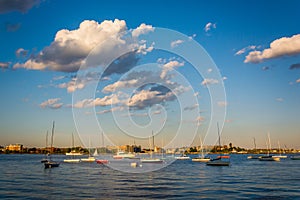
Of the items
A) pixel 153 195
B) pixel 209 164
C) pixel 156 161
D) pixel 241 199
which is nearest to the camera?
pixel 241 199

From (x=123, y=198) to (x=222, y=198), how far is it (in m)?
10.6

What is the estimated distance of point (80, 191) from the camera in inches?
1537

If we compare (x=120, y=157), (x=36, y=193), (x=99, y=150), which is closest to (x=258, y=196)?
(x=36, y=193)

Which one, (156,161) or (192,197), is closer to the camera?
(192,197)

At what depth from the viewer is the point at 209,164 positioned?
102000mm

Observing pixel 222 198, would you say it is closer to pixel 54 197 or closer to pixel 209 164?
pixel 54 197

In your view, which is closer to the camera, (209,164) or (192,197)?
(192,197)

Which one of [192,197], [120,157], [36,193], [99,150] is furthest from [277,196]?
[99,150]

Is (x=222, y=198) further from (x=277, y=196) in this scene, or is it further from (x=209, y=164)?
(x=209, y=164)

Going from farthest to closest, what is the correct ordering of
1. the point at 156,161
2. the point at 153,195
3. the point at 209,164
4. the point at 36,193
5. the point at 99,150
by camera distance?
1. the point at 99,150
2. the point at 156,161
3. the point at 209,164
4. the point at 36,193
5. the point at 153,195

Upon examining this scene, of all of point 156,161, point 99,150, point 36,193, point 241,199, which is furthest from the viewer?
point 99,150

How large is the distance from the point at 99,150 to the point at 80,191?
537 ft

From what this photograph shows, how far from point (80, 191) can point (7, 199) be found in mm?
8790

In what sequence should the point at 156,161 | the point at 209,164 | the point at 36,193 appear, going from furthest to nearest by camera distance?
1. the point at 156,161
2. the point at 209,164
3. the point at 36,193
